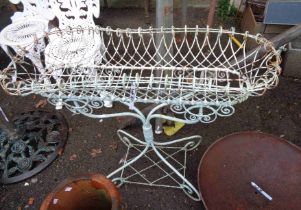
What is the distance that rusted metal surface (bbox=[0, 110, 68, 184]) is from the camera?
2506 millimetres

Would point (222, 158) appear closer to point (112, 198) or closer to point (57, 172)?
point (112, 198)

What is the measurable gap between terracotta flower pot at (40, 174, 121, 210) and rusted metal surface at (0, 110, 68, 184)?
35.1 inches

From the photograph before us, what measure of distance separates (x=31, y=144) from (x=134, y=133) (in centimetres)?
101

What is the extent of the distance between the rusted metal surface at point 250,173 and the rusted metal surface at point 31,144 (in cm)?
145

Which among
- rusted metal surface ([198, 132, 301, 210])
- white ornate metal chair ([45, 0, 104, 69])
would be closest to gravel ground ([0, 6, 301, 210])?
rusted metal surface ([198, 132, 301, 210])

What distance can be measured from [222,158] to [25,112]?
2131 mm

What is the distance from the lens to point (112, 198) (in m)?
1.59

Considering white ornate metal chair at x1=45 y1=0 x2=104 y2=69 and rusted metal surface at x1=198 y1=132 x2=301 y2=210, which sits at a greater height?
white ornate metal chair at x1=45 y1=0 x2=104 y2=69

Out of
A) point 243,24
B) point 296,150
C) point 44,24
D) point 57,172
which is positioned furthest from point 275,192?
point 44,24

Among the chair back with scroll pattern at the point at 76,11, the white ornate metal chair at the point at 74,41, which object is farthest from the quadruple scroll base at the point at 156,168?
the chair back with scroll pattern at the point at 76,11

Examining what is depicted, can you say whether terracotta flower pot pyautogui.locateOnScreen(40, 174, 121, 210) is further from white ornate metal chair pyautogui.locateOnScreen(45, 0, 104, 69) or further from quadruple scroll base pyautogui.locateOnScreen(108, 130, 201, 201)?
white ornate metal chair pyautogui.locateOnScreen(45, 0, 104, 69)

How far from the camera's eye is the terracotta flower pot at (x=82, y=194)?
160 centimetres

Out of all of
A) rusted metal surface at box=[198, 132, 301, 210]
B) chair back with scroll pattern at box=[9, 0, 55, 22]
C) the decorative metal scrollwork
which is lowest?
rusted metal surface at box=[198, 132, 301, 210]

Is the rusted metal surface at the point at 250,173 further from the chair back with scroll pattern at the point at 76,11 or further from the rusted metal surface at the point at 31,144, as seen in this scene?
the chair back with scroll pattern at the point at 76,11
